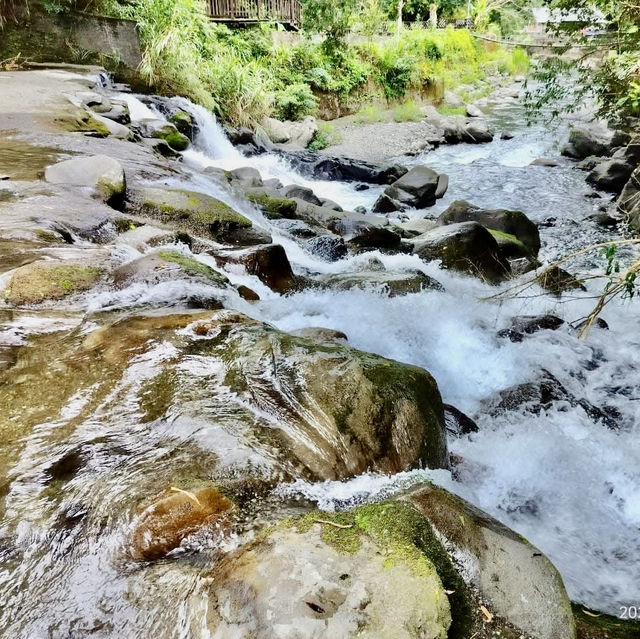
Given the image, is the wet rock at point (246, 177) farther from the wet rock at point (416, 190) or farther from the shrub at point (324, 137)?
the shrub at point (324, 137)

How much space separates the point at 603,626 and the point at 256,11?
21501mm

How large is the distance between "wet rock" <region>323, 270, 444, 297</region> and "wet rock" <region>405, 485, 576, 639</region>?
3321mm

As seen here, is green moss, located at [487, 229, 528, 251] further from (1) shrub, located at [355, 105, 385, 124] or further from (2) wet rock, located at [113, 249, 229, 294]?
(1) shrub, located at [355, 105, 385, 124]

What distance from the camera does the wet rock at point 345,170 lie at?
1297 cm

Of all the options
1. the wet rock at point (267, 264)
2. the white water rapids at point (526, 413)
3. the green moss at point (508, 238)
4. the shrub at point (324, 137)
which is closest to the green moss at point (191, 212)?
the wet rock at point (267, 264)

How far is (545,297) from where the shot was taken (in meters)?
6.09

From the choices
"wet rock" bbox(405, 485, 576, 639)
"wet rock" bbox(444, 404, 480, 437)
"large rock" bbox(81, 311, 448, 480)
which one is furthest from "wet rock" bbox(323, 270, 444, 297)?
"wet rock" bbox(405, 485, 576, 639)

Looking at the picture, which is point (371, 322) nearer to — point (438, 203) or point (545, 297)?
point (545, 297)

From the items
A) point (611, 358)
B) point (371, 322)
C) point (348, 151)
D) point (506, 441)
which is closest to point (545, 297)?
point (611, 358)

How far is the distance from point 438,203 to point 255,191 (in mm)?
4711

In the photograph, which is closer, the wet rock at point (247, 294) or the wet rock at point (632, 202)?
the wet rock at point (247, 294)

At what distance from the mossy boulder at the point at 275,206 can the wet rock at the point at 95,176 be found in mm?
2467

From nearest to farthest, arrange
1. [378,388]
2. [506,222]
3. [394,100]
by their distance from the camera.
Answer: [378,388], [506,222], [394,100]

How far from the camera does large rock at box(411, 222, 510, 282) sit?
6.42 m
